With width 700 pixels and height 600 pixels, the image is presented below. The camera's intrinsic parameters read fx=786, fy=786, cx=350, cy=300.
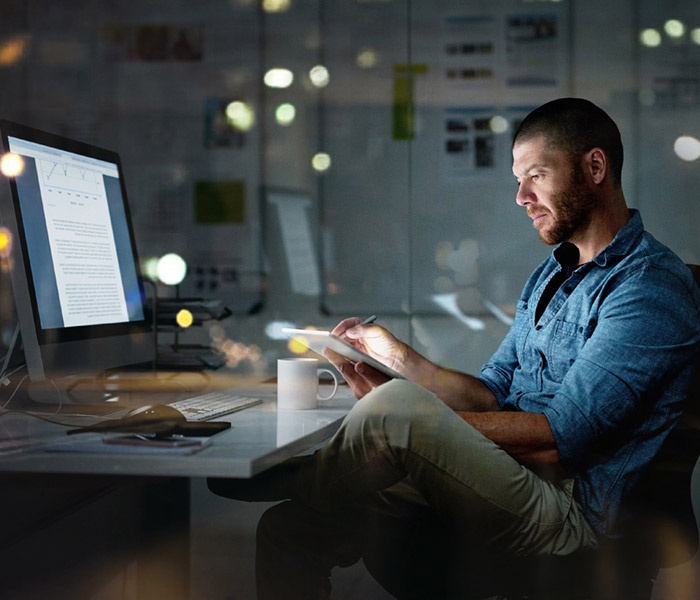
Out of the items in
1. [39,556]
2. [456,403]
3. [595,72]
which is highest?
[595,72]

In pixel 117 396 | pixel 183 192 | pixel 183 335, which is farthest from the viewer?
pixel 183 192

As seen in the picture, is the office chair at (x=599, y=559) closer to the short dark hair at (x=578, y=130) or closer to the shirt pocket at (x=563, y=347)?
the shirt pocket at (x=563, y=347)

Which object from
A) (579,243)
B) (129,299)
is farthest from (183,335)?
(579,243)

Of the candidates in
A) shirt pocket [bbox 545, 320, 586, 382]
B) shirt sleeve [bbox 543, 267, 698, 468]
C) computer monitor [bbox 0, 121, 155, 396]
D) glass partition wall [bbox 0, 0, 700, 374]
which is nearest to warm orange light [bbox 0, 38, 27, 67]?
glass partition wall [bbox 0, 0, 700, 374]

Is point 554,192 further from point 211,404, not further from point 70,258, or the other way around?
point 70,258

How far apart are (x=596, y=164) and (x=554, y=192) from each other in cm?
9

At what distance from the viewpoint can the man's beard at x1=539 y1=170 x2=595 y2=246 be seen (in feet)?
4.93

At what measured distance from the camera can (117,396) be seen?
4.92 feet

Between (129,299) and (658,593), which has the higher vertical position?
(129,299)

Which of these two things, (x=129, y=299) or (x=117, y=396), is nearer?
(x=117, y=396)

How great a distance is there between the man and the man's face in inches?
2.9

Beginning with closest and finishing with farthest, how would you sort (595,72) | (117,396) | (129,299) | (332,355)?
(332,355) → (117,396) → (129,299) → (595,72)

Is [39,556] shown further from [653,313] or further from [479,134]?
[479,134]

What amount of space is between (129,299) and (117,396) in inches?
8.7
